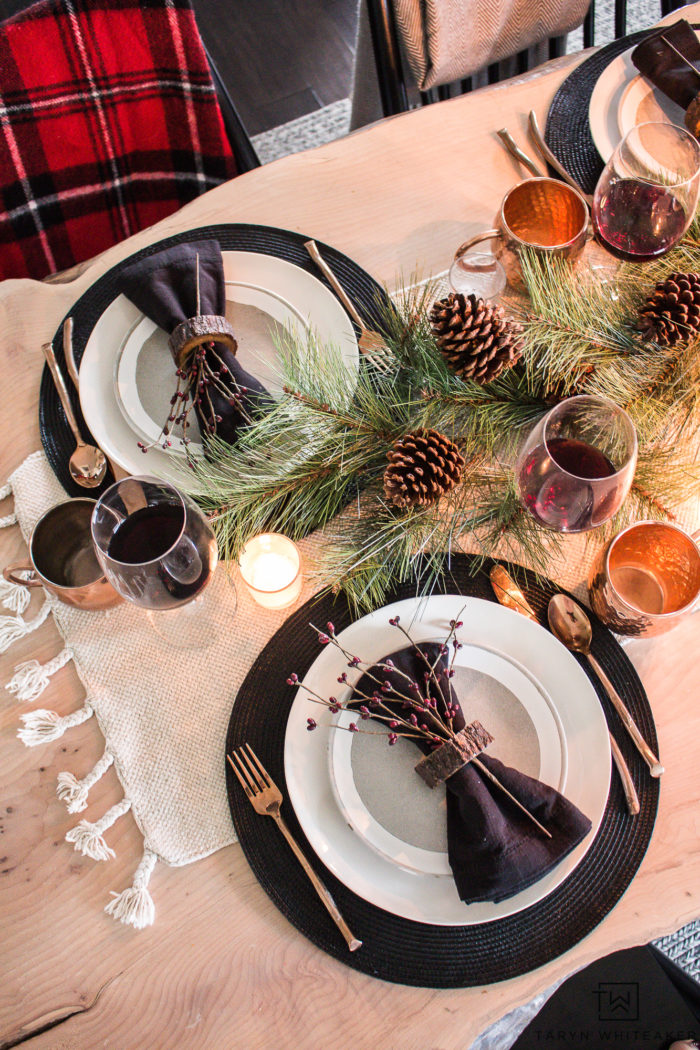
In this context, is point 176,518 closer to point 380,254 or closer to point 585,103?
point 380,254

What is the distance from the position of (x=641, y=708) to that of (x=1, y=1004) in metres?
0.63

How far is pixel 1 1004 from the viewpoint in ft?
2.16

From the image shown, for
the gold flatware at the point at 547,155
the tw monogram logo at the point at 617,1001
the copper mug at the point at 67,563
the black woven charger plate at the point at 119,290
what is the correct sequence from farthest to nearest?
the tw monogram logo at the point at 617,1001, the gold flatware at the point at 547,155, the black woven charger plate at the point at 119,290, the copper mug at the point at 67,563

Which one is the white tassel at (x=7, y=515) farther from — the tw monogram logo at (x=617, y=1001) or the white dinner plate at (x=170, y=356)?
the tw monogram logo at (x=617, y=1001)

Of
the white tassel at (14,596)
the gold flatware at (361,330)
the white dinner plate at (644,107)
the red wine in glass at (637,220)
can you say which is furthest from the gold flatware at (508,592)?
the white dinner plate at (644,107)

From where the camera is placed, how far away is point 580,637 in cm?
72

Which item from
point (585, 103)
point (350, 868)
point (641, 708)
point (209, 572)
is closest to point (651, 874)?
point (641, 708)

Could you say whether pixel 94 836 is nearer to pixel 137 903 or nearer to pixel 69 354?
pixel 137 903

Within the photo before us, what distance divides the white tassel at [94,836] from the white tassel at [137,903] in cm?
3

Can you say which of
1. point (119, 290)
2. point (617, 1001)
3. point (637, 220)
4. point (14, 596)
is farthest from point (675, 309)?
point (617, 1001)

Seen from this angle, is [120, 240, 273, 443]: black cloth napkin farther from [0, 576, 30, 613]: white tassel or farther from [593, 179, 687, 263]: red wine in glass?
[593, 179, 687, 263]: red wine in glass

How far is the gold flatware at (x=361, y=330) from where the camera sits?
813 millimetres

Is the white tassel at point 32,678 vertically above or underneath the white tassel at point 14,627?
underneath

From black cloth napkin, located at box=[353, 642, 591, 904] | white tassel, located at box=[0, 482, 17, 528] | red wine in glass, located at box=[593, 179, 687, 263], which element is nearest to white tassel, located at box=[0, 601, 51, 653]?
white tassel, located at box=[0, 482, 17, 528]
